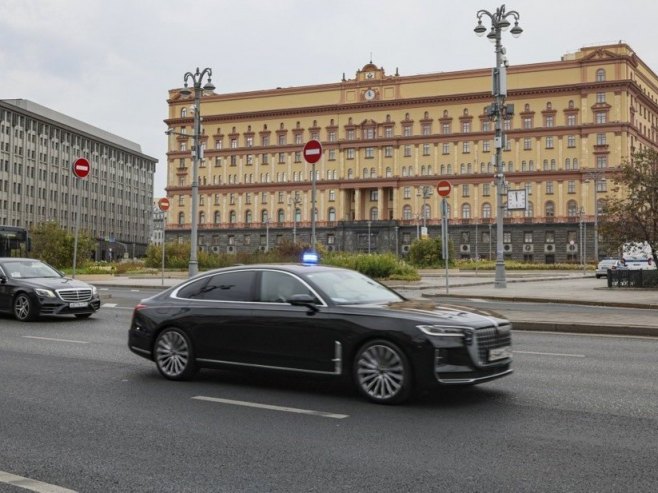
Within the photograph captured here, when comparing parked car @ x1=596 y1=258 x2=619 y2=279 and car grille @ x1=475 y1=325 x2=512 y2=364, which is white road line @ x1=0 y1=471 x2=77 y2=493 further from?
parked car @ x1=596 y1=258 x2=619 y2=279

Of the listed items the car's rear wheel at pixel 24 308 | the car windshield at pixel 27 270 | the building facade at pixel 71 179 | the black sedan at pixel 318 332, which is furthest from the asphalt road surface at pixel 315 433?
the building facade at pixel 71 179

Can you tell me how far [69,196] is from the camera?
125m

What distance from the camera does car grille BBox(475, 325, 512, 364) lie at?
722 cm

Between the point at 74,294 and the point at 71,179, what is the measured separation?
4623 inches

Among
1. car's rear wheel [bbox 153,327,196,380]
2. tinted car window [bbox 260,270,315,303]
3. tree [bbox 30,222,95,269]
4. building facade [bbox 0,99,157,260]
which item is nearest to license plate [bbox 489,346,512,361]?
tinted car window [bbox 260,270,315,303]

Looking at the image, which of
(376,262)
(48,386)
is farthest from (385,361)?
(376,262)

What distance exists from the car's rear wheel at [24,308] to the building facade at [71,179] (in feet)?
274

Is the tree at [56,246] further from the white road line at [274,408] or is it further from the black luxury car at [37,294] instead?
the white road line at [274,408]

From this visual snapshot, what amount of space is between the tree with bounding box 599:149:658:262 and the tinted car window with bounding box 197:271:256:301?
2225 centimetres

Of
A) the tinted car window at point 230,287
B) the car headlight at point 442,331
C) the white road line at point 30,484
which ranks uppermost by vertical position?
the tinted car window at point 230,287

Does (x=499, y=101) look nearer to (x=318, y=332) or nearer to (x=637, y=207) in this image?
(x=637, y=207)

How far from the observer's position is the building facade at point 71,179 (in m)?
110

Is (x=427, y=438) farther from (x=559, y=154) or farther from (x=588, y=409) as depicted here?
(x=559, y=154)

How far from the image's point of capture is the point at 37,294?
1628cm
